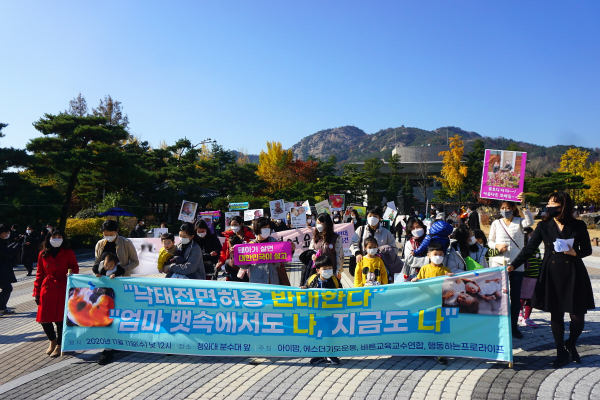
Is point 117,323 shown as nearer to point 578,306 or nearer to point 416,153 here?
point 578,306

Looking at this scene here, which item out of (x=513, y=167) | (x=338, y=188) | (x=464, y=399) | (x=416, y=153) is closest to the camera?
(x=464, y=399)

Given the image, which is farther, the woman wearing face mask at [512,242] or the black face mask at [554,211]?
the woman wearing face mask at [512,242]

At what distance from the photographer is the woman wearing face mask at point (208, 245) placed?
721 centimetres

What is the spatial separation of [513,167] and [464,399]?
4.36 meters

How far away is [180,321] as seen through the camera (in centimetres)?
485

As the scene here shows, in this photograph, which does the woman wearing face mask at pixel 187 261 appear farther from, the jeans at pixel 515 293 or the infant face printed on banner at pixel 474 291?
the jeans at pixel 515 293

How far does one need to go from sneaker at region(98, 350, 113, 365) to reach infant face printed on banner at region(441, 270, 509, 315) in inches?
154

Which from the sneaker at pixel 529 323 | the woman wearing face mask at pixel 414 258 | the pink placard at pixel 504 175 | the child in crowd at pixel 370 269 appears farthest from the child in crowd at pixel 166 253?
the sneaker at pixel 529 323

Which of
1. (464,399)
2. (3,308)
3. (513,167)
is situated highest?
(513,167)

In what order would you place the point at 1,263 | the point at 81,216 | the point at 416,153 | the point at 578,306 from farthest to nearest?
the point at 416,153, the point at 81,216, the point at 1,263, the point at 578,306

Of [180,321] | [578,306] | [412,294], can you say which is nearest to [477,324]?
[412,294]

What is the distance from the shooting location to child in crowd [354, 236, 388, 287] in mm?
5508

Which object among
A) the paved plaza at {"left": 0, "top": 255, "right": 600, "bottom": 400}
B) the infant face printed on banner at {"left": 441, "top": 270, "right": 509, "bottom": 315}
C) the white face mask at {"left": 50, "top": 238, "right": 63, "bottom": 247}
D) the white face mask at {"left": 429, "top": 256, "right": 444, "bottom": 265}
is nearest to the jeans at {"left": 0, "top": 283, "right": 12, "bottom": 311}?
the paved plaza at {"left": 0, "top": 255, "right": 600, "bottom": 400}

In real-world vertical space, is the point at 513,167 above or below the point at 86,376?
above
